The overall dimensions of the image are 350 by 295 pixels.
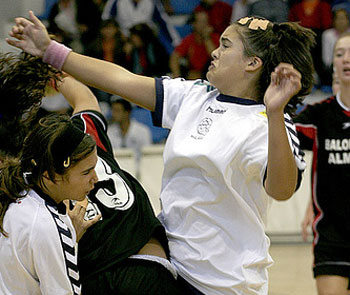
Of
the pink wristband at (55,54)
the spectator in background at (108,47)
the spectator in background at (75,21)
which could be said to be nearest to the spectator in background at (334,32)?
the spectator in background at (108,47)

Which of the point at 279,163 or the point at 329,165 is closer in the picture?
the point at 279,163

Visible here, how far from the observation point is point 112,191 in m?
2.52

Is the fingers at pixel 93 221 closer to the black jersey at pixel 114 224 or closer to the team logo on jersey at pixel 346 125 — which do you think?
the black jersey at pixel 114 224

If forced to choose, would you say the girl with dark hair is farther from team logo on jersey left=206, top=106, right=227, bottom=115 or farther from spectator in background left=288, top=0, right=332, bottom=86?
spectator in background left=288, top=0, right=332, bottom=86

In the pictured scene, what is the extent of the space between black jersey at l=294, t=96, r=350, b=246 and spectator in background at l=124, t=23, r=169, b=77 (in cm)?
459

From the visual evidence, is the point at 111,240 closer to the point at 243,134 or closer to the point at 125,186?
the point at 125,186

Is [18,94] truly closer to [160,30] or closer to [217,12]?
[217,12]

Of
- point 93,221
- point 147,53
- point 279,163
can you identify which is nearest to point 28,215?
point 93,221

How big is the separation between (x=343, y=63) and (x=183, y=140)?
188 cm

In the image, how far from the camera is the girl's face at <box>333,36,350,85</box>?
402 centimetres

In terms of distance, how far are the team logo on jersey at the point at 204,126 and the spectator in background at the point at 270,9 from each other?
5.89 m

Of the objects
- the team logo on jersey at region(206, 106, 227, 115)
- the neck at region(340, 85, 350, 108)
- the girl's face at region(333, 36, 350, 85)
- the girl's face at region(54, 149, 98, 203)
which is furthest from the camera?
the neck at region(340, 85, 350, 108)

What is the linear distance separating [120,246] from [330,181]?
6.27 feet

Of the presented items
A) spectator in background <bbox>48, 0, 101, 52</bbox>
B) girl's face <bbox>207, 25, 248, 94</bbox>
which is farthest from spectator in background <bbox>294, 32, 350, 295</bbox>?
spectator in background <bbox>48, 0, 101, 52</bbox>
